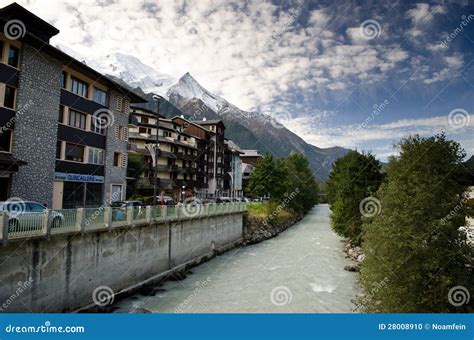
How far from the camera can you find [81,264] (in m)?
15.1

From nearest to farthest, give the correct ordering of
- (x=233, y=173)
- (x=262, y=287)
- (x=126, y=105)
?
(x=262, y=287), (x=126, y=105), (x=233, y=173)

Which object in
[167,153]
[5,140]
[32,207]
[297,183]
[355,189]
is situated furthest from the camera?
[297,183]

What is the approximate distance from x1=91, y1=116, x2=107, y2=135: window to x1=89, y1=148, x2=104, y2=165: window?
6.03 ft

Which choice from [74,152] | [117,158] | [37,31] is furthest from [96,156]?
[37,31]

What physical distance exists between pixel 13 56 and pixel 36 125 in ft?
15.9

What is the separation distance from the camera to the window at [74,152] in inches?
1144

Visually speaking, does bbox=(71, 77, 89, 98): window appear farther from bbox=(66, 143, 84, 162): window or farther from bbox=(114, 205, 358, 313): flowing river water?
bbox=(114, 205, 358, 313): flowing river water

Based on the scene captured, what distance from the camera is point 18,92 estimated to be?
75.7ft

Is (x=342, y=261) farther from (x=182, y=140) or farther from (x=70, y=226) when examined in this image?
(x=182, y=140)

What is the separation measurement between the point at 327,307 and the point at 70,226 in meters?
13.0

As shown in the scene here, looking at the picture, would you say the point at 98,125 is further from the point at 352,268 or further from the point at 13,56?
the point at 352,268

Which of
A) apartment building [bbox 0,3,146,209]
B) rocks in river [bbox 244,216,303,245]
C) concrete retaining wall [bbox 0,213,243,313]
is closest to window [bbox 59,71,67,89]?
apartment building [bbox 0,3,146,209]

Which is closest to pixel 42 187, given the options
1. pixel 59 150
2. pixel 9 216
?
pixel 59 150

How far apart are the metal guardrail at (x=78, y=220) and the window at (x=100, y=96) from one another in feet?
49.2
